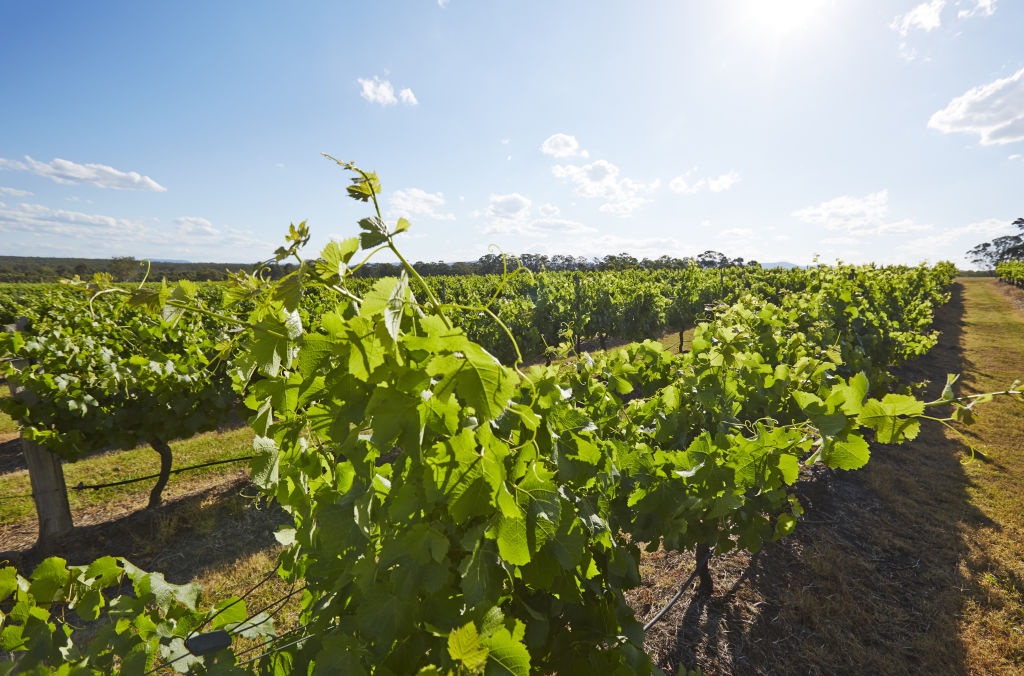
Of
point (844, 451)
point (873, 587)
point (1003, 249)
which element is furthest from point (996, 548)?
point (1003, 249)

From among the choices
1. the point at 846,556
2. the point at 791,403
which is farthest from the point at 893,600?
the point at 791,403

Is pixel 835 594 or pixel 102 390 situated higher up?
pixel 102 390

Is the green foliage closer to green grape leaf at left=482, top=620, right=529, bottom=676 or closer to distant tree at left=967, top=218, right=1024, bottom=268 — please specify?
green grape leaf at left=482, top=620, right=529, bottom=676

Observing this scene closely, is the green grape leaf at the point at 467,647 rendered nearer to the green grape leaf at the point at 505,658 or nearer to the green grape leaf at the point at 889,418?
the green grape leaf at the point at 505,658

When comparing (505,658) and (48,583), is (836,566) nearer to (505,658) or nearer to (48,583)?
(505,658)

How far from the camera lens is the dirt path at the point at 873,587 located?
3207 mm

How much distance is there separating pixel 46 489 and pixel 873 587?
861 centimetres

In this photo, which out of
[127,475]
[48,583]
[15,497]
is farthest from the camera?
[127,475]

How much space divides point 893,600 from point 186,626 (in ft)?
17.0

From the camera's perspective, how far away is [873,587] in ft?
12.8

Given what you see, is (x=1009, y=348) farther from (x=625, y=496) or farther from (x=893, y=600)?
(x=625, y=496)

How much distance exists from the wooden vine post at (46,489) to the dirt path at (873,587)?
6428 mm

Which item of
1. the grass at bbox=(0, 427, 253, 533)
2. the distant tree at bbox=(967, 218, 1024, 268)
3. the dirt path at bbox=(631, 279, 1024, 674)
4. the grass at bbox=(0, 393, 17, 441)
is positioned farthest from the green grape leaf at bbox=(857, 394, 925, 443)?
the distant tree at bbox=(967, 218, 1024, 268)

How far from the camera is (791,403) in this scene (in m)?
3.07
